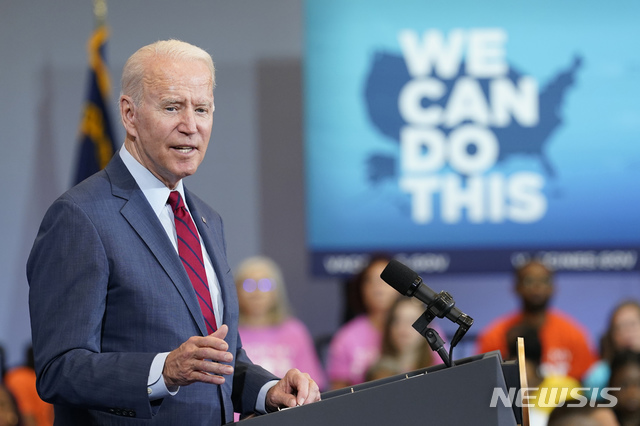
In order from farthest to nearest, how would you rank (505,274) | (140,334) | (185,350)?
(505,274)
(140,334)
(185,350)

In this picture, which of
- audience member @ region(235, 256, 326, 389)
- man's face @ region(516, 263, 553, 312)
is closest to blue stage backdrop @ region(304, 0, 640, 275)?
man's face @ region(516, 263, 553, 312)

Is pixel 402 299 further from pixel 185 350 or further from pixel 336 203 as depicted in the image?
pixel 185 350

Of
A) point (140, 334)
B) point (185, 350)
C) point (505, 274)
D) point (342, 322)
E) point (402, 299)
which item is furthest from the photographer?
point (505, 274)

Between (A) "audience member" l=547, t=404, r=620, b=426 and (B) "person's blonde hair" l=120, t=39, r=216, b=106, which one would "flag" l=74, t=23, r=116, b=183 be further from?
(B) "person's blonde hair" l=120, t=39, r=216, b=106

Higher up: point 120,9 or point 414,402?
point 120,9

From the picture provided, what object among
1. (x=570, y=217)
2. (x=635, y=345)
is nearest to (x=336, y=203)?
(x=570, y=217)

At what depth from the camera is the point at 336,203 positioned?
17.6 feet

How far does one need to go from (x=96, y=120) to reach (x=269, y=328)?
5.92ft

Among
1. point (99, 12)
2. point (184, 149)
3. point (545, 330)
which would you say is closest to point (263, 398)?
point (184, 149)

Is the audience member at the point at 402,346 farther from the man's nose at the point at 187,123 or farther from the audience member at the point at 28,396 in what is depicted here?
the man's nose at the point at 187,123

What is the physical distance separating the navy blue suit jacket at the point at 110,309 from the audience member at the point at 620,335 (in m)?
3.18

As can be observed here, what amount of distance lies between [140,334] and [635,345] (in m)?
3.49

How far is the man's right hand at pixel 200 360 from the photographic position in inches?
51.8

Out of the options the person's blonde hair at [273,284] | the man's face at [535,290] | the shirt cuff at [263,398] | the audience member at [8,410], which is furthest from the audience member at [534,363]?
the audience member at [8,410]
